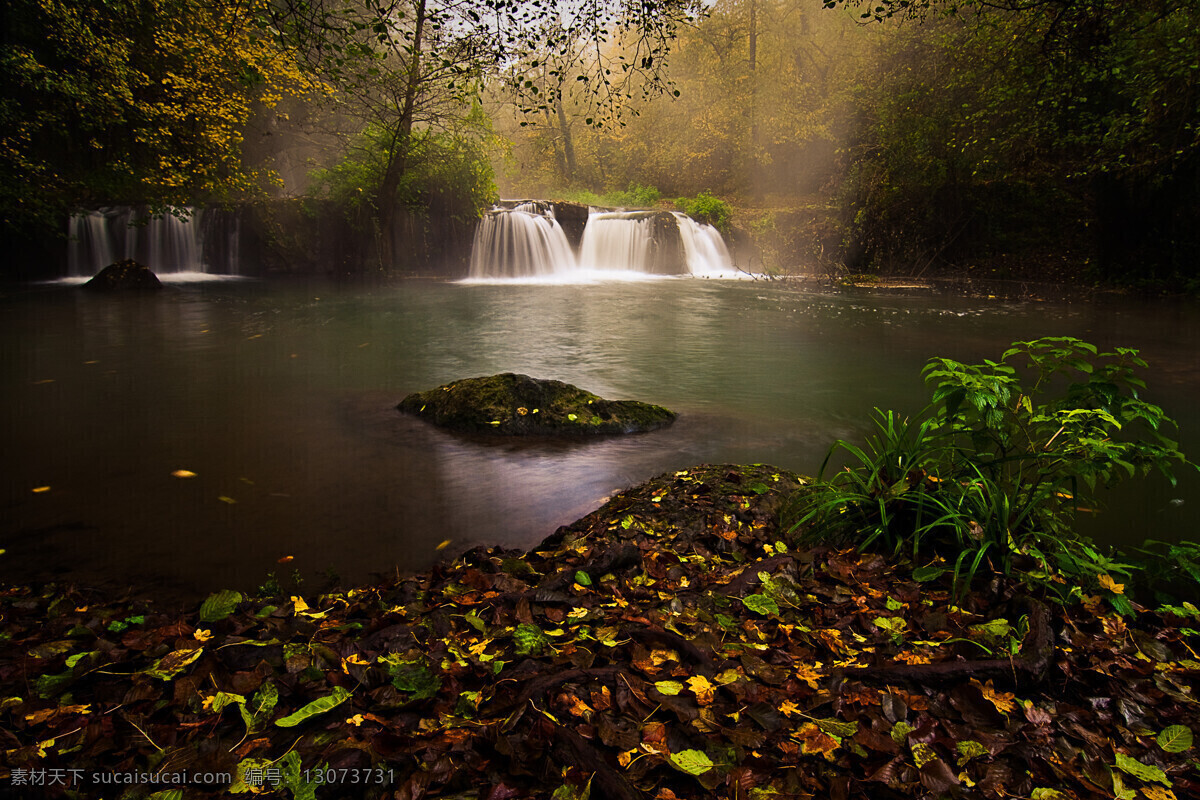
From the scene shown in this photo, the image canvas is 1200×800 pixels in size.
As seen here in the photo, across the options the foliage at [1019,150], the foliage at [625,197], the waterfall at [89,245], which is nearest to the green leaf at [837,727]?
the foliage at [1019,150]

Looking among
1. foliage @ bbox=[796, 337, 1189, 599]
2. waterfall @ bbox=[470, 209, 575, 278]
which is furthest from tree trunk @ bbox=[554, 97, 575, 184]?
foliage @ bbox=[796, 337, 1189, 599]

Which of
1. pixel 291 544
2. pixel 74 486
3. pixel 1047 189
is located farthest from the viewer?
pixel 1047 189

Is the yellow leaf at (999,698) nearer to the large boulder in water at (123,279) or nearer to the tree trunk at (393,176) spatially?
the tree trunk at (393,176)

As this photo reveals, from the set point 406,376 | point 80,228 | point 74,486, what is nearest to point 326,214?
point 80,228

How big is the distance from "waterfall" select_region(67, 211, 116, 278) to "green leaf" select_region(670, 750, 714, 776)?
84.7ft

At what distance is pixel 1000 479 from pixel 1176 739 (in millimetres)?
1473

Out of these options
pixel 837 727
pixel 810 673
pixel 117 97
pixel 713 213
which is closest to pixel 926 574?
pixel 810 673

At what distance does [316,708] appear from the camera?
2055 millimetres

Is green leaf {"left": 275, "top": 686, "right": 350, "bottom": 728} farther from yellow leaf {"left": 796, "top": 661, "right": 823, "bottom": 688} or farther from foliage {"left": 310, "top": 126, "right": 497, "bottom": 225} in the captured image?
foliage {"left": 310, "top": 126, "right": 497, "bottom": 225}

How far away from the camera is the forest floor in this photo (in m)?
1.79

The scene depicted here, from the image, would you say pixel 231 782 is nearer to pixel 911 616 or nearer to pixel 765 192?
pixel 911 616

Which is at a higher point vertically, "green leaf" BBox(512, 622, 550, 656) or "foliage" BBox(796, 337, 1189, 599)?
"foliage" BBox(796, 337, 1189, 599)

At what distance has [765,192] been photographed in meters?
34.0

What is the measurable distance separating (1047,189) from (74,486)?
79.6 ft
